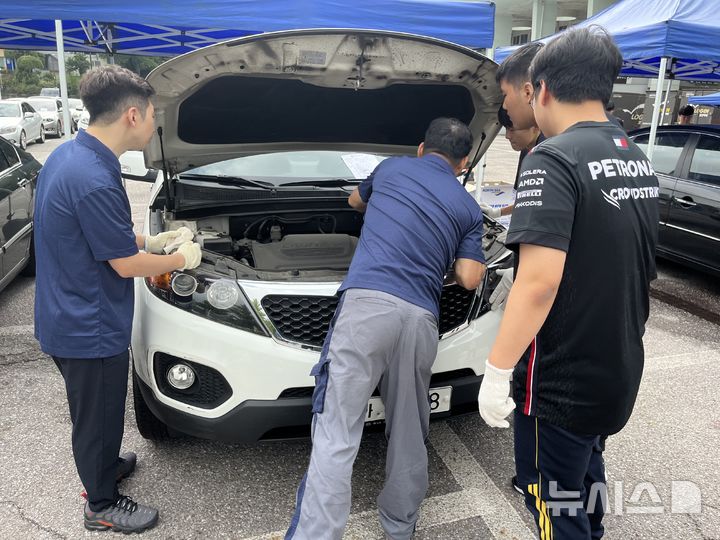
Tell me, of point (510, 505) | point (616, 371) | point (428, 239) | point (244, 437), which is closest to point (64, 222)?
point (244, 437)

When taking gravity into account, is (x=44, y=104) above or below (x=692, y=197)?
above

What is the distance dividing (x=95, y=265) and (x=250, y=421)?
801 mm

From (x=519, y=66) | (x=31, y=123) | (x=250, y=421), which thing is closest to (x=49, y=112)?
(x=31, y=123)

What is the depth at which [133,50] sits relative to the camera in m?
6.43

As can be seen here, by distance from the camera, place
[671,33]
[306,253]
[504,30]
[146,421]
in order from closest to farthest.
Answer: [146,421] → [306,253] → [671,33] → [504,30]

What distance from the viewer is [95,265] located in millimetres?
1891

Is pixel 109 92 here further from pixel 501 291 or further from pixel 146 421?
pixel 501 291

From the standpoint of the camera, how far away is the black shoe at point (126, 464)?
2.38 meters

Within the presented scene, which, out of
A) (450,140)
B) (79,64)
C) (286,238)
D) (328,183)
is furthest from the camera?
(79,64)

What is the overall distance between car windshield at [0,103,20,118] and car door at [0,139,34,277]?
42.4 ft

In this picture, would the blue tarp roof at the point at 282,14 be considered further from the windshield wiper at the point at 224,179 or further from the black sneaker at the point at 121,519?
the black sneaker at the point at 121,519

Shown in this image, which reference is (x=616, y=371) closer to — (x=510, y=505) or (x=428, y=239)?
(x=428, y=239)

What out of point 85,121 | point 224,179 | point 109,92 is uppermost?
point 109,92

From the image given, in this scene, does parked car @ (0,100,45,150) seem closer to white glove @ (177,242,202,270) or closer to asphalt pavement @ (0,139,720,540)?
asphalt pavement @ (0,139,720,540)
